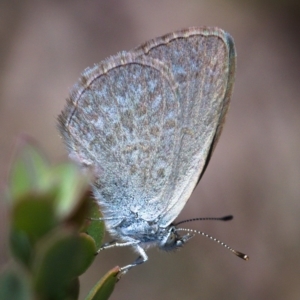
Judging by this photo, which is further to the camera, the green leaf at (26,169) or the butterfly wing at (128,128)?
the butterfly wing at (128,128)

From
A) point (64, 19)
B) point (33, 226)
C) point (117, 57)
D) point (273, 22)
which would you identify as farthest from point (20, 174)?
point (273, 22)

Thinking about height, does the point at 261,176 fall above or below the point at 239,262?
above

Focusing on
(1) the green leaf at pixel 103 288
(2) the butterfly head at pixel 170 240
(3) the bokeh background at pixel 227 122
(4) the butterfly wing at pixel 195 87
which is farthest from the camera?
(3) the bokeh background at pixel 227 122

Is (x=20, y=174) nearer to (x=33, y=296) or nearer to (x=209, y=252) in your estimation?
(x=33, y=296)

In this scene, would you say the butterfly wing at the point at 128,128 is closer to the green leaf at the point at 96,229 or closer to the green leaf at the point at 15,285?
the green leaf at the point at 96,229

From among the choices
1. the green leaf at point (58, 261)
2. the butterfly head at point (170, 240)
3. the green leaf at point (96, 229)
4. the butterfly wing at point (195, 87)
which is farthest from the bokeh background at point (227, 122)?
the green leaf at point (58, 261)

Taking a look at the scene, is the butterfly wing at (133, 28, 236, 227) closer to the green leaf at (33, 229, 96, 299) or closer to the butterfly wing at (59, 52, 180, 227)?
the butterfly wing at (59, 52, 180, 227)

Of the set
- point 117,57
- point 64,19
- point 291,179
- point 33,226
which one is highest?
point 64,19
